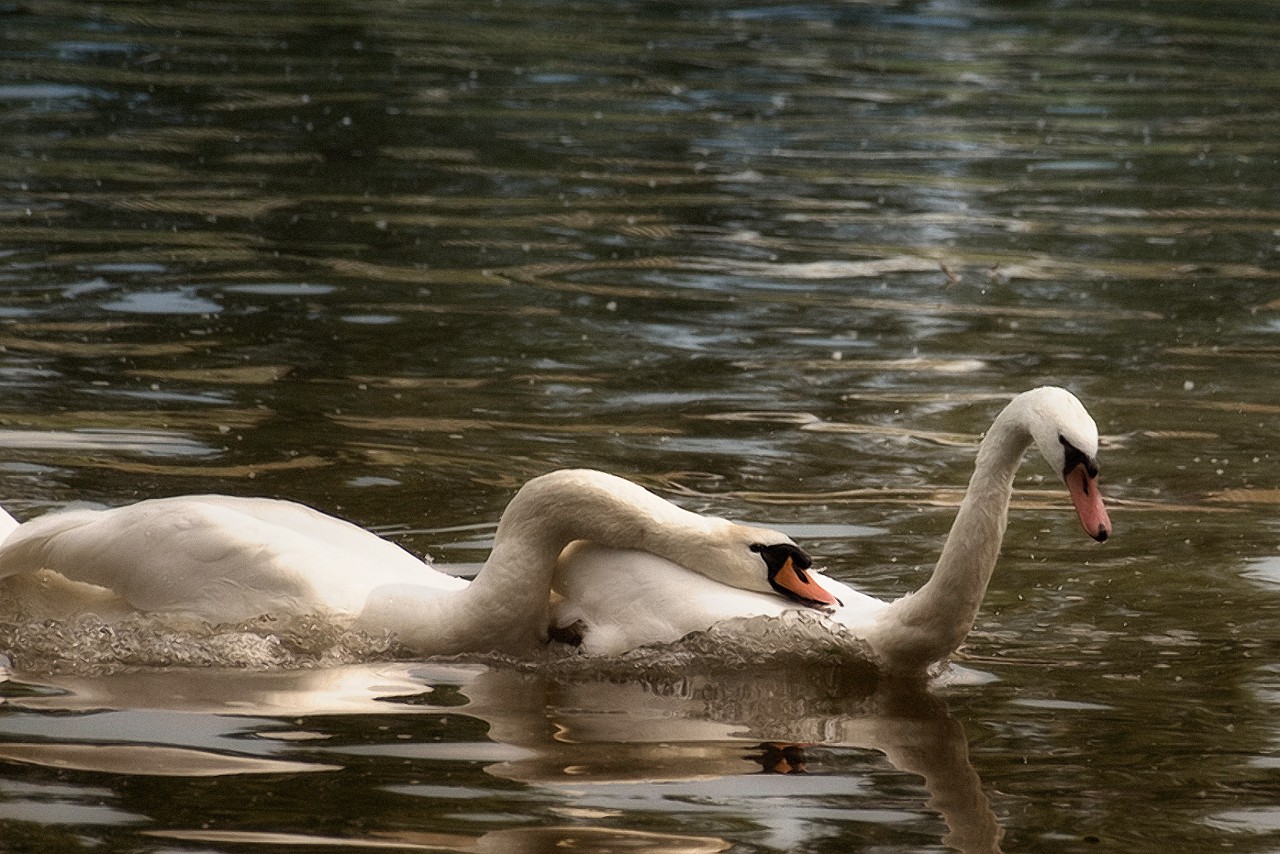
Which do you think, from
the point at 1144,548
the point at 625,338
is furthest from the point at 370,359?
the point at 1144,548

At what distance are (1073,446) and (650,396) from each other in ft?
14.6

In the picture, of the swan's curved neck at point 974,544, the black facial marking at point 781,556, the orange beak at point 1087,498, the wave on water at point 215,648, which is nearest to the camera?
the orange beak at point 1087,498

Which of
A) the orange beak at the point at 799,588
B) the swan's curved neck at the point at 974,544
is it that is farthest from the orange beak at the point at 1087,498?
the orange beak at the point at 799,588

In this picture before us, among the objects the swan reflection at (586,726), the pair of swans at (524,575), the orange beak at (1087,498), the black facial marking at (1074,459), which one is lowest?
the swan reflection at (586,726)

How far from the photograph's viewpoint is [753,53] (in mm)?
26047

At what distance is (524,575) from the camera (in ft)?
24.1

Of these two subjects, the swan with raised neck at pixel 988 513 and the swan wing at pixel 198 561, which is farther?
the swan wing at pixel 198 561

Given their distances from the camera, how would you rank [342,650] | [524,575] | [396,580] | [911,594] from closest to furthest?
[911,594] → [524,575] → [342,650] → [396,580]

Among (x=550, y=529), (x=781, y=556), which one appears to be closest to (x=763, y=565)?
(x=781, y=556)

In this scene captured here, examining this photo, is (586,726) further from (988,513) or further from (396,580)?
(988,513)

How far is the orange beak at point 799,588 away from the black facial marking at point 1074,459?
91cm

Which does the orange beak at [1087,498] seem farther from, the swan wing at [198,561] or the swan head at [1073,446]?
the swan wing at [198,561]

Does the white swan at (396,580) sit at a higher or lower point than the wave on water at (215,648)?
higher

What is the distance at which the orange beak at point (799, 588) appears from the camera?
728 cm
